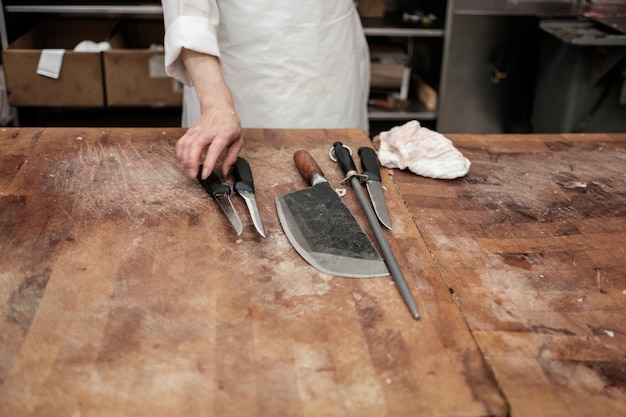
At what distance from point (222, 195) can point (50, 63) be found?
1768mm

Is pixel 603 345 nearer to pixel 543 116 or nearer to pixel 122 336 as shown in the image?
pixel 122 336

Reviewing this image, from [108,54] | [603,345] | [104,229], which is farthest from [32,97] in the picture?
[603,345]

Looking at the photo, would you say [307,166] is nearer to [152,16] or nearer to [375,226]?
[375,226]

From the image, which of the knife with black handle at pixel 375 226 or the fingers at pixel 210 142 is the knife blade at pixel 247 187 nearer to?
the fingers at pixel 210 142

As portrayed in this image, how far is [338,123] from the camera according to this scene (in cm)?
190

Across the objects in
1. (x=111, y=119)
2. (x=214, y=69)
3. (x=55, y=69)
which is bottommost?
(x=111, y=119)

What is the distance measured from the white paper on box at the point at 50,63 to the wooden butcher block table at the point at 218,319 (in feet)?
4.92

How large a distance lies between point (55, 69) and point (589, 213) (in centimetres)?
215

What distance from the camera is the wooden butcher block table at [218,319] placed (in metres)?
0.83

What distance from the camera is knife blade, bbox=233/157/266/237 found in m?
1.18

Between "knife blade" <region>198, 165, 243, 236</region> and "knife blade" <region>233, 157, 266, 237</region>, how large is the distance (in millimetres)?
25

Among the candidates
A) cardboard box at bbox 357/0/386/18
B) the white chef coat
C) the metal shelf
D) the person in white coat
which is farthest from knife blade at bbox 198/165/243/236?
cardboard box at bbox 357/0/386/18

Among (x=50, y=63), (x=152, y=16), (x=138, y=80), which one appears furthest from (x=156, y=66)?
(x=152, y=16)

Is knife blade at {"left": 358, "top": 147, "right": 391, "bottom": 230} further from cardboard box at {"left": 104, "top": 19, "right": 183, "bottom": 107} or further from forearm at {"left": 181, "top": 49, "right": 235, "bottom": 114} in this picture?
cardboard box at {"left": 104, "top": 19, "right": 183, "bottom": 107}
